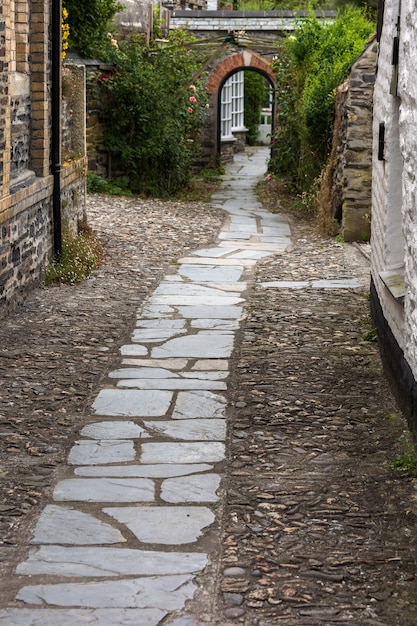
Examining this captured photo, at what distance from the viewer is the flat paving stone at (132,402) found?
550 cm

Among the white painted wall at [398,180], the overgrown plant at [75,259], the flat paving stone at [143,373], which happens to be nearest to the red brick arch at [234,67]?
the overgrown plant at [75,259]

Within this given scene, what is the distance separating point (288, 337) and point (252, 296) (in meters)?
1.56

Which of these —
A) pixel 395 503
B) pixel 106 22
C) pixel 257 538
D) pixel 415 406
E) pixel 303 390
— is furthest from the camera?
pixel 106 22

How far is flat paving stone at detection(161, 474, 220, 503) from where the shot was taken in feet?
14.1

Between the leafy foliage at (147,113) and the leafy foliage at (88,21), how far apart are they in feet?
1.72

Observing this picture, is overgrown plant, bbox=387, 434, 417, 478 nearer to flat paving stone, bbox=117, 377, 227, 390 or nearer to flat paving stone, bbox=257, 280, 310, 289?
flat paving stone, bbox=117, 377, 227, 390

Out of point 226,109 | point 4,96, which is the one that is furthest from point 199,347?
point 226,109

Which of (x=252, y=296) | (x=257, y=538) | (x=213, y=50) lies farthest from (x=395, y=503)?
(x=213, y=50)

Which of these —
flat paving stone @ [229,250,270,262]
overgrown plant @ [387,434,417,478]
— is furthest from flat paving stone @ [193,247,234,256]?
overgrown plant @ [387,434,417,478]

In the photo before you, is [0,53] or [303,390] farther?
[0,53]

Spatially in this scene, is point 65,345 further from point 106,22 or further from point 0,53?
point 106,22

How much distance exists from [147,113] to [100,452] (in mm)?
11733

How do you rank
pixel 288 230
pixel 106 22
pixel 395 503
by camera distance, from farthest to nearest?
pixel 106 22 < pixel 288 230 < pixel 395 503

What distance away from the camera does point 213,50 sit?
1948 centimetres
